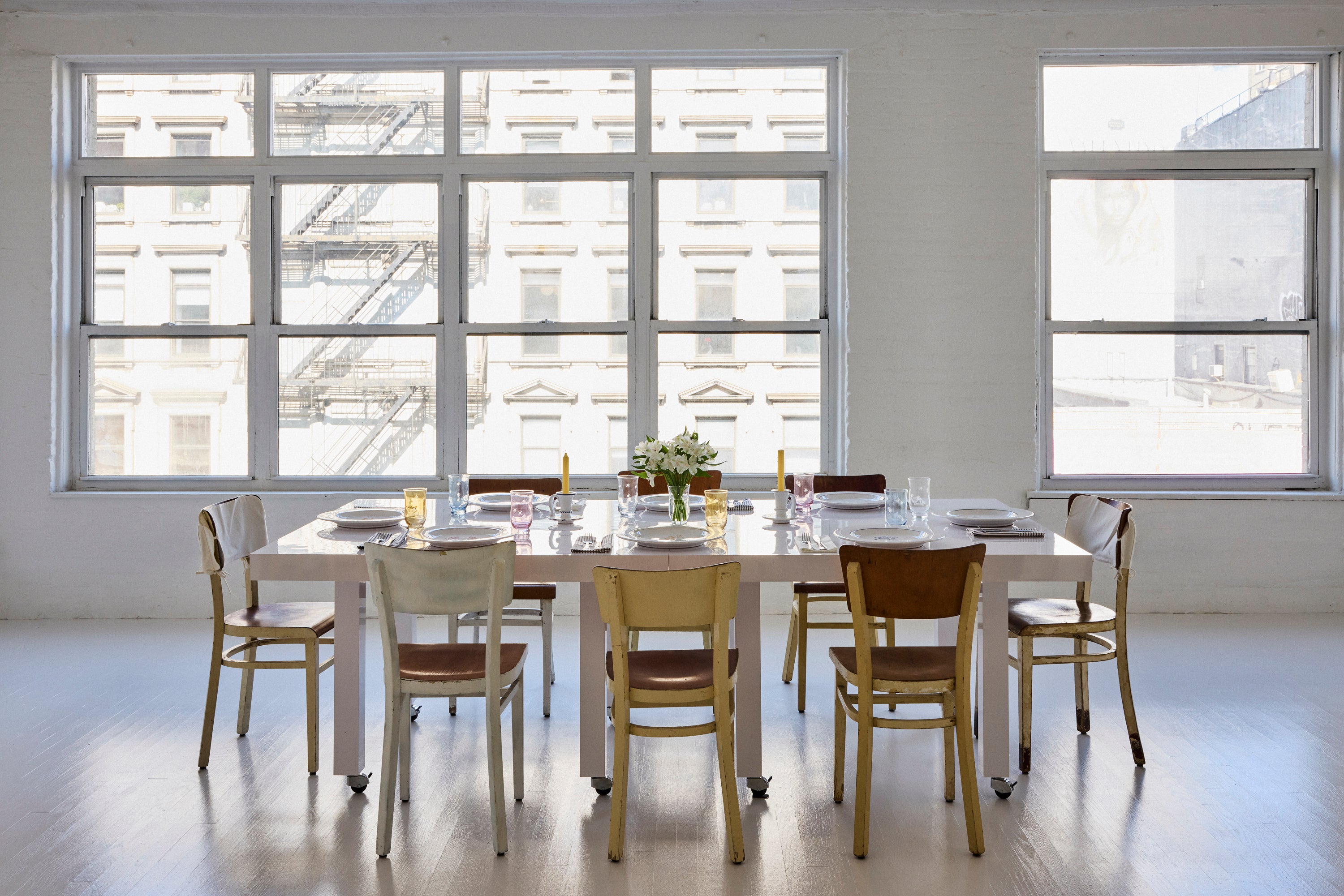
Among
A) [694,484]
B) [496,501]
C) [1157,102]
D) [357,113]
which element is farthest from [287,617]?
[1157,102]

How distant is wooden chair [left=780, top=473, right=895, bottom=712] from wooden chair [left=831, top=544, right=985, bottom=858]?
27.0 inches

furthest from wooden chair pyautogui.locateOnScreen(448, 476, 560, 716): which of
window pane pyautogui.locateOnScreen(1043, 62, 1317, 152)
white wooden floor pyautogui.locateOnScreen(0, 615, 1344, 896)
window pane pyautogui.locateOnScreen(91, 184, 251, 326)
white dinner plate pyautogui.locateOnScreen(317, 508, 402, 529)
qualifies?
window pane pyautogui.locateOnScreen(1043, 62, 1317, 152)

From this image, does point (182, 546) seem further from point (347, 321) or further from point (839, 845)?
point (839, 845)

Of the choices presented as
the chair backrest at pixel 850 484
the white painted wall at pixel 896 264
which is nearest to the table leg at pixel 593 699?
the chair backrest at pixel 850 484

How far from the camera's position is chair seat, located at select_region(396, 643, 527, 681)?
8.72 ft

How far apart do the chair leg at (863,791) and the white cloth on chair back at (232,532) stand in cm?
204

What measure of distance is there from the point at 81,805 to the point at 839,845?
2.18 m

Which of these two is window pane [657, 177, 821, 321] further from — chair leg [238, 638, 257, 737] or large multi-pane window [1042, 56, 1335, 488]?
chair leg [238, 638, 257, 737]

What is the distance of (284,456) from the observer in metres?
5.46

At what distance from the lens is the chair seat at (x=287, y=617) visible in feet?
10.5

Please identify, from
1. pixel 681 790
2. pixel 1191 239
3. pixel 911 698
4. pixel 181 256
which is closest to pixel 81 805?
pixel 681 790

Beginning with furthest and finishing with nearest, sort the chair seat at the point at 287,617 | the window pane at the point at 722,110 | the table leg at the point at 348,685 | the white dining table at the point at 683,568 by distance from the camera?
the window pane at the point at 722,110
the chair seat at the point at 287,617
the table leg at the point at 348,685
the white dining table at the point at 683,568

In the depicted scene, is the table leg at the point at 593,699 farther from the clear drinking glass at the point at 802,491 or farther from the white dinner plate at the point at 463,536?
the clear drinking glass at the point at 802,491

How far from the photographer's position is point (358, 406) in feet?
17.9
